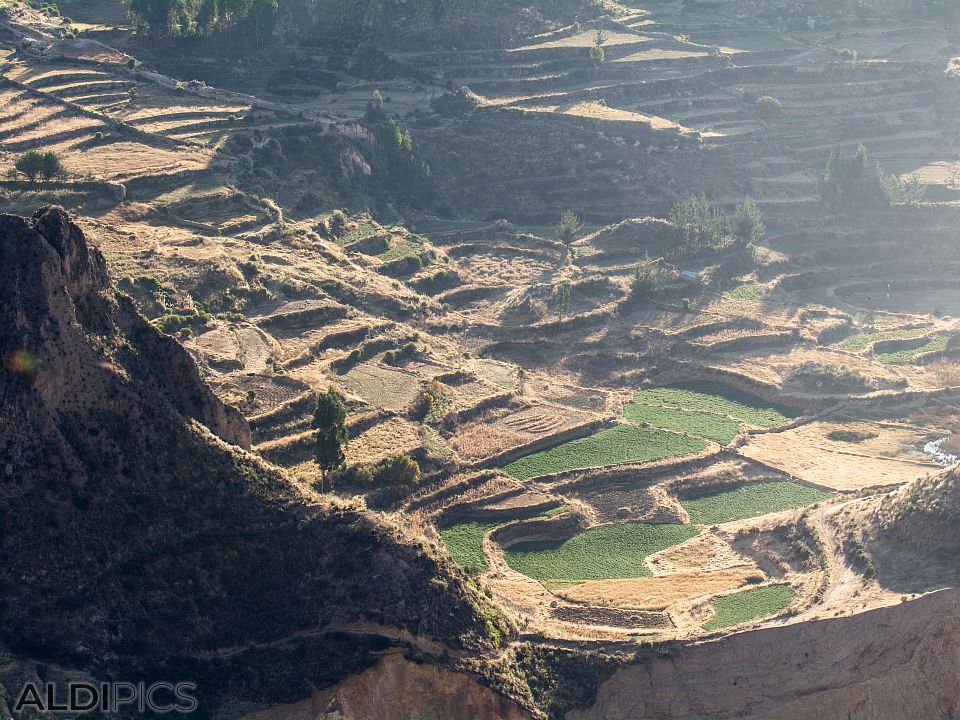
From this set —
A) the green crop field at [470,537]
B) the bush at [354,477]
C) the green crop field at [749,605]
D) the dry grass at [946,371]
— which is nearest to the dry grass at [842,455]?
the dry grass at [946,371]

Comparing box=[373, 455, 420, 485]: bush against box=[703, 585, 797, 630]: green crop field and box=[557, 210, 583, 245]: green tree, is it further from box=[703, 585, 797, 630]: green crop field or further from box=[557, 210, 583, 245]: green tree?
box=[557, 210, 583, 245]: green tree

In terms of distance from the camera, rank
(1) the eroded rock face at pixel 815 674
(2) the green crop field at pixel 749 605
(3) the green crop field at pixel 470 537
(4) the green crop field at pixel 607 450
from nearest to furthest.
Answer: (1) the eroded rock face at pixel 815 674 < (2) the green crop field at pixel 749 605 < (3) the green crop field at pixel 470 537 < (4) the green crop field at pixel 607 450

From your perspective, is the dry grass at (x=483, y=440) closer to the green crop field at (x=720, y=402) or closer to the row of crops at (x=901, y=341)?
the green crop field at (x=720, y=402)

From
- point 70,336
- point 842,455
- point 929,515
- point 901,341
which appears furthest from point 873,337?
point 70,336

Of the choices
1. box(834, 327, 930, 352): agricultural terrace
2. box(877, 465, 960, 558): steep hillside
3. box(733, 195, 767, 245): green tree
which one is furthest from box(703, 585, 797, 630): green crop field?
box(733, 195, 767, 245): green tree

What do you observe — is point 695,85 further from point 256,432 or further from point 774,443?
point 256,432

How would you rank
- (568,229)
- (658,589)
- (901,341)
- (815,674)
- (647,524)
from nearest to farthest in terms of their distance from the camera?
(815,674) → (658,589) → (647,524) → (901,341) → (568,229)

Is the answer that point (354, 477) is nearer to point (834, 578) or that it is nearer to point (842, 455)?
point (834, 578)
